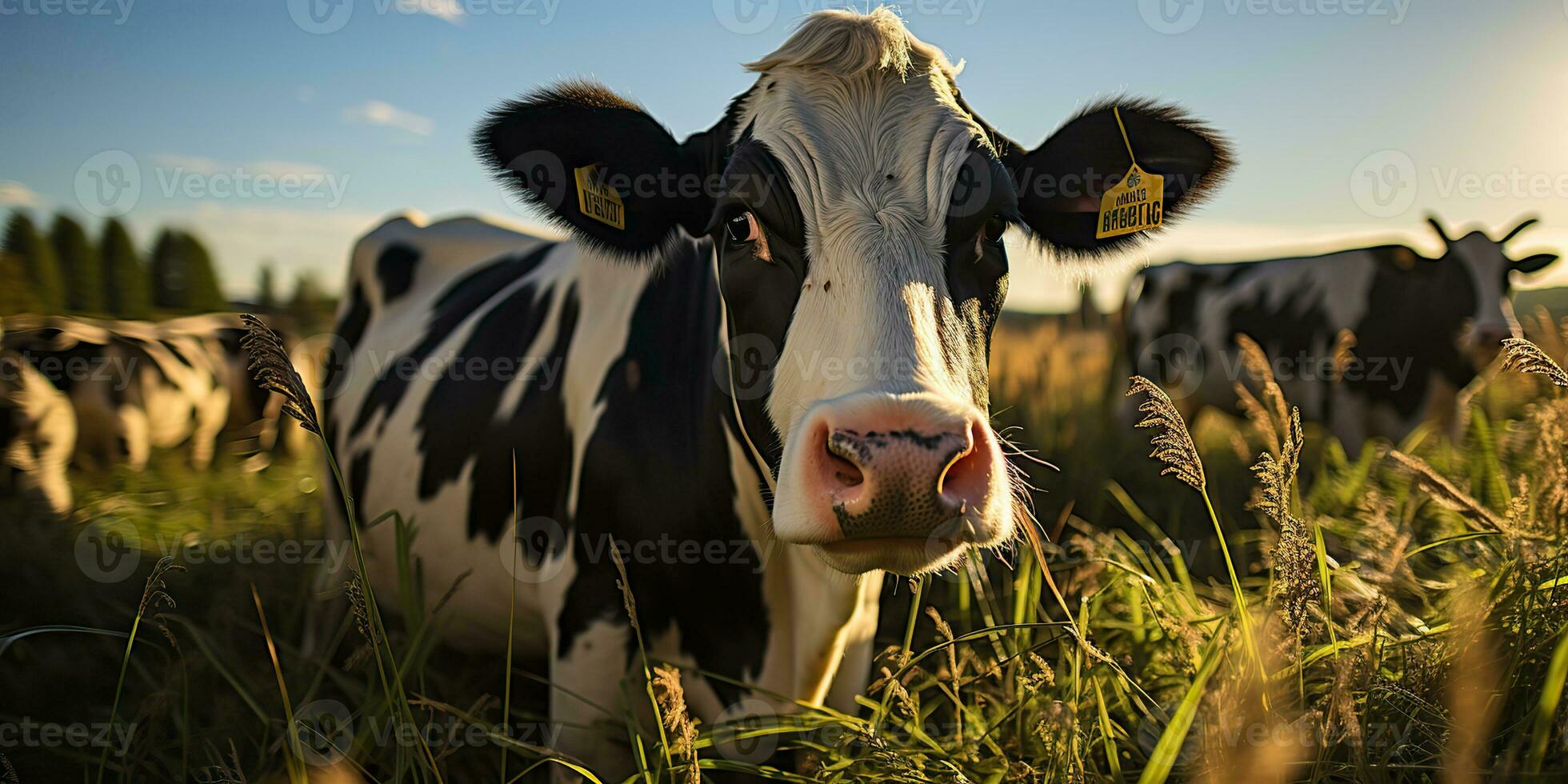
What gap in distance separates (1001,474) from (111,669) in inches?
149

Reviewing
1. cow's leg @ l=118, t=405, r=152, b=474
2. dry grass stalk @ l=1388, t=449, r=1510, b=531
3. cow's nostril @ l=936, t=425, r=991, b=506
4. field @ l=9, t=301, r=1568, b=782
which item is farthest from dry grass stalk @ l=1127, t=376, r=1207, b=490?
cow's leg @ l=118, t=405, r=152, b=474

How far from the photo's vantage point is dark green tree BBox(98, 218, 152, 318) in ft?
73.6

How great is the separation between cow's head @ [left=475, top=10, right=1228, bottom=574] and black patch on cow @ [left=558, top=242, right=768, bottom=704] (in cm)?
29

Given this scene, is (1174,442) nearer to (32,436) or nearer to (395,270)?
(395,270)

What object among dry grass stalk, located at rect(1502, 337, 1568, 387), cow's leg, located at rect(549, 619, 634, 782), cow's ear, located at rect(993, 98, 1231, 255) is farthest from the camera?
cow's ear, located at rect(993, 98, 1231, 255)

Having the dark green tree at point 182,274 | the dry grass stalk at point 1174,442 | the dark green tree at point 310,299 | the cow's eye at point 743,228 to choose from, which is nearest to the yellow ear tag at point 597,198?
the cow's eye at point 743,228

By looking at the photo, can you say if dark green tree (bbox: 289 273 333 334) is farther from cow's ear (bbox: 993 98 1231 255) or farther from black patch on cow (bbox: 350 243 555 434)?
cow's ear (bbox: 993 98 1231 255)

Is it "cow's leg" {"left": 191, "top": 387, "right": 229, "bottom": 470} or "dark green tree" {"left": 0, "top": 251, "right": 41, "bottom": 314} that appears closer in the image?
"cow's leg" {"left": 191, "top": 387, "right": 229, "bottom": 470}

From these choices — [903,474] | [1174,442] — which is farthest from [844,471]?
[1174,442]

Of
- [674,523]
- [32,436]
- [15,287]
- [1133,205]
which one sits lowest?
[32,436]

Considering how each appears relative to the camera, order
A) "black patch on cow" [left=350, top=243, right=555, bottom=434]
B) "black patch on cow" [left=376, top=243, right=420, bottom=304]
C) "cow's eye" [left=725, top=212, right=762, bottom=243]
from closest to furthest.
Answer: "cow's eye" [left=725, top=212, right=762, bottom=243] < "black patch on cow" [left=350, top=243, right=555, bottom=434] < "black patch on cow" [left=376, top=243, right=420, bottom=304]

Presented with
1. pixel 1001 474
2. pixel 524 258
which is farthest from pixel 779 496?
pixel 524 258

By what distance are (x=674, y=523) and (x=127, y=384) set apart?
691 cm

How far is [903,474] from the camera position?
4.70 ft
